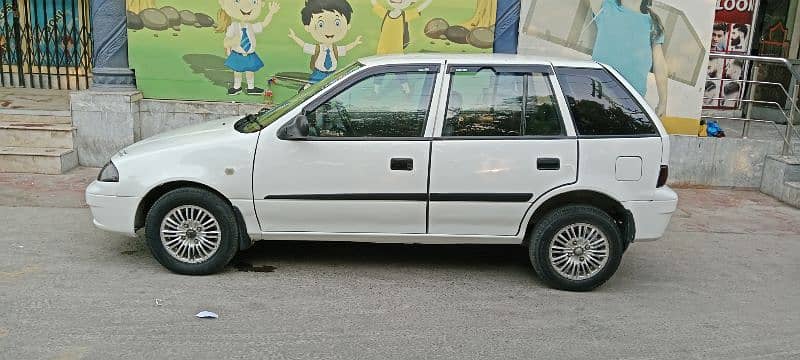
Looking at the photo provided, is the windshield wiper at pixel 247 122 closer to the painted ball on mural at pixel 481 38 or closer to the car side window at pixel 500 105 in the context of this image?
the car side window at pixel 500 105

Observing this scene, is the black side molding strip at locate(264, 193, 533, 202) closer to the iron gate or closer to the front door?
the front door

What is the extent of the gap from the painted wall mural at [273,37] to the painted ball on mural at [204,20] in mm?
13

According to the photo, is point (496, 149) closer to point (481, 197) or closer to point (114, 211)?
point (481, 197)

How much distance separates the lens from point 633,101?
18.4 ft

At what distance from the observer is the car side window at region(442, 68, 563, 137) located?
5504 mm

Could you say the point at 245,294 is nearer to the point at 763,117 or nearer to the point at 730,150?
the point at 730,150

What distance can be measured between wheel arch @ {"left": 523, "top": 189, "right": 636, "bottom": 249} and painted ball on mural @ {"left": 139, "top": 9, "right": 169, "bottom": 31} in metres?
5.96

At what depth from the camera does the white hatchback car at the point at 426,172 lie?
213 inches

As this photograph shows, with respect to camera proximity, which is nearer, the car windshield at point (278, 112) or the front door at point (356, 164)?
the front door at point (356, 164)

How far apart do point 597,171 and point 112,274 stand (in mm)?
3840

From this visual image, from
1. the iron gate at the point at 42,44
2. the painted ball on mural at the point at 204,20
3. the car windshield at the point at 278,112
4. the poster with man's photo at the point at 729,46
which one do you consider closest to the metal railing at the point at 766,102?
the poster with man's photo at the point at 729,46

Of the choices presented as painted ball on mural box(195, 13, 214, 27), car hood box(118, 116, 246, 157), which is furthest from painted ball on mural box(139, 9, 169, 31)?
car hood box(118, 116, 246, 157)

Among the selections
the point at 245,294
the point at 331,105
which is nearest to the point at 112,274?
the point at 245,294

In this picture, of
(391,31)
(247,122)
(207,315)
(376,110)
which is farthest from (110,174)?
(391,31)
